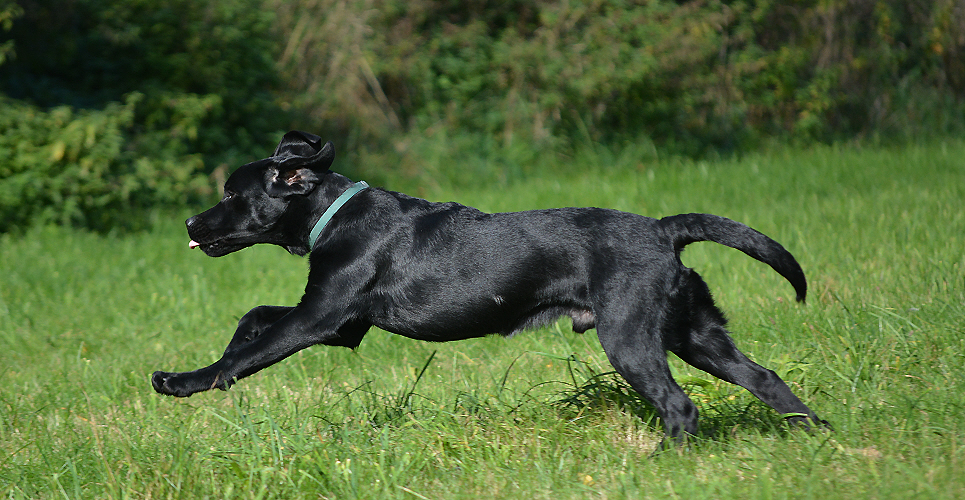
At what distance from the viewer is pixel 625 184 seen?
8.61 m

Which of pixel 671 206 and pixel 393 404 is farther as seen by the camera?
pixel 671 206

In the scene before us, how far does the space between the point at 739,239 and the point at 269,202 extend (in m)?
1.95

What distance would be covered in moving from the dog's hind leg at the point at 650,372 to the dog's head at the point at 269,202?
1.35 meters

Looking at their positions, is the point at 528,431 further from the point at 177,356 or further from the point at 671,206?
the point at 671,206

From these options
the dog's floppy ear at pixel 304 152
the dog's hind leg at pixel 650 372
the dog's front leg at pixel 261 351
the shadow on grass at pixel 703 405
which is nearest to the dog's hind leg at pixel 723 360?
the shadow on grass at pixel 703 405

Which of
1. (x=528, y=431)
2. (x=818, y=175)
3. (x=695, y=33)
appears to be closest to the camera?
(x=528, y=431)

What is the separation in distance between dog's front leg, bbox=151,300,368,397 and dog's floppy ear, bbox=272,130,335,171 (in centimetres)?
63

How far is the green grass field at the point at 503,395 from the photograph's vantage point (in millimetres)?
3049

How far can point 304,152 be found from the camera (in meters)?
3.72

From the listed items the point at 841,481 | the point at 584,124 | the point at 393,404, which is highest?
the point at 841,481

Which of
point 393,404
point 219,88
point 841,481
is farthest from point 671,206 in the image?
point 219,88

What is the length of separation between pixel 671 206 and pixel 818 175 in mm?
1792

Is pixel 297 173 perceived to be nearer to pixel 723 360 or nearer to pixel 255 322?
pixel 255 322

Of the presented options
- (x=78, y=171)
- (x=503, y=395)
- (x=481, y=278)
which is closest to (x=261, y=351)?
(x=481, y=278)
